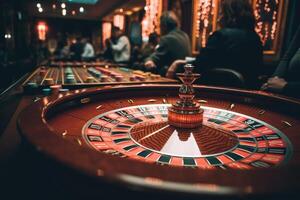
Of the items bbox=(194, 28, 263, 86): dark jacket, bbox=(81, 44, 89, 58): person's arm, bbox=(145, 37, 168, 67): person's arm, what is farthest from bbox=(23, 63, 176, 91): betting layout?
bbox=(81, 44, 89, 58): person's arm

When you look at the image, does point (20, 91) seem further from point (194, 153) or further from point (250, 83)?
point (250, 83)

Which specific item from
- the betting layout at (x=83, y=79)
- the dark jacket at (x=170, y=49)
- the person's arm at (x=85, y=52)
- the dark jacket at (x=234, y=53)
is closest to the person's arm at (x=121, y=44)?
A: the dark jacket at (x=170, y=49)

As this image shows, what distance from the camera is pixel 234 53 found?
2.99 meters

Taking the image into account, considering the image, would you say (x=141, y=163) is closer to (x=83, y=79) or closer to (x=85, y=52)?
(x=83, y=79)

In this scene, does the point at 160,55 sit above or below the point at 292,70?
above

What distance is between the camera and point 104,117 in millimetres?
1214

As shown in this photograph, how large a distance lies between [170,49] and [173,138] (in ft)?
12.4

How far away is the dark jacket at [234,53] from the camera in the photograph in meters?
2.97

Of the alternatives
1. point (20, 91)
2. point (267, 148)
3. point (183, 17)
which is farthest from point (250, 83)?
point (183, 17)

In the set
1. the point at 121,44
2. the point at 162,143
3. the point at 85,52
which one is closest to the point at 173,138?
the point at 162,143

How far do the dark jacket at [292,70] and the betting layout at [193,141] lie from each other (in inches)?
38.8

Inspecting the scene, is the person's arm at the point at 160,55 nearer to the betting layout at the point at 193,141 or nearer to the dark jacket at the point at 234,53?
the dark jacket at the point at 234,53

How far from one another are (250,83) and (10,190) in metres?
3.02

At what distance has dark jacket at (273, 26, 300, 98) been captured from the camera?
6.59ft
